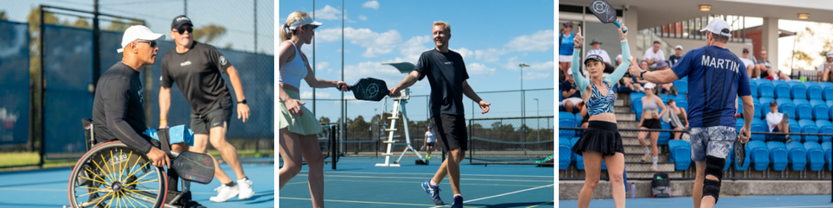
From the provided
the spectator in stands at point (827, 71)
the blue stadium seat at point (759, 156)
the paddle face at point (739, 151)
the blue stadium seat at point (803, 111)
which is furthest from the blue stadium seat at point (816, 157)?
the paddle face at point (739, 151)

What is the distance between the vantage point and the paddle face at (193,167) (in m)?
3.70

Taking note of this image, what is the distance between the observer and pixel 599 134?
3.87 metres

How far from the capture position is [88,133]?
395cm

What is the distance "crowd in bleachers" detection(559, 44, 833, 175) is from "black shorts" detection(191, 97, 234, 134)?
4.40 meters

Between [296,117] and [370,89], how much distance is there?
1.73 feet

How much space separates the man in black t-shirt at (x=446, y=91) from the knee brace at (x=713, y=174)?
1593 mm

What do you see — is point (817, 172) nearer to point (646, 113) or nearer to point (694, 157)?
point (646, 113)

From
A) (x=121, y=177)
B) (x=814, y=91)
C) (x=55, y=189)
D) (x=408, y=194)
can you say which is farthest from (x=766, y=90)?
(x=55, y=189)

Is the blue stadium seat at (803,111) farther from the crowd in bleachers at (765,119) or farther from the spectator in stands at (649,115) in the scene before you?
the spectator in stands at (649,115)

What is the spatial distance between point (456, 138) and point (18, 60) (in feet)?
29.7

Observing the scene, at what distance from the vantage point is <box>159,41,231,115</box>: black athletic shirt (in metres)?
4.19

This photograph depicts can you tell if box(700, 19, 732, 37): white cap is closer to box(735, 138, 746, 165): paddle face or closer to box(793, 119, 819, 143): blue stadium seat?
box(735, 138, 746, 165): paddle face

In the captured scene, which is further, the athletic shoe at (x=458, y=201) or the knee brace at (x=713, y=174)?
the athletic shoe at (x=458, y=201)

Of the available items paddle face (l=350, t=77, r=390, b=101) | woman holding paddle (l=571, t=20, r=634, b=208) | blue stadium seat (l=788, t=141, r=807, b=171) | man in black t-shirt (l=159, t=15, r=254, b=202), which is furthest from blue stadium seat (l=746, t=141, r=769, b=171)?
man in black t-shirt (l=159, t=15, r=254, b=202)
